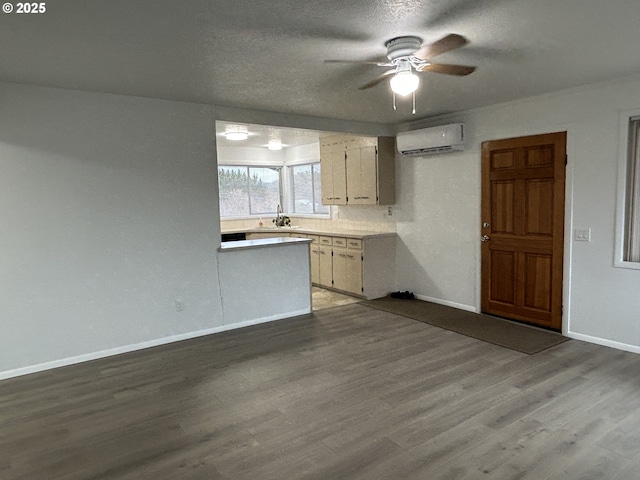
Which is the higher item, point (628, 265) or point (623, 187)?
point (623, 187)

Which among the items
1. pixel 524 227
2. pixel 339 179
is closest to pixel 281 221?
pixel 339 179

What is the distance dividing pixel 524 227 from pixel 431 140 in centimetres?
158

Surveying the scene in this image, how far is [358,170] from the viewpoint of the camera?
6.33m

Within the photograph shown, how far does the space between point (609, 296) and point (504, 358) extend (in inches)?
49.2

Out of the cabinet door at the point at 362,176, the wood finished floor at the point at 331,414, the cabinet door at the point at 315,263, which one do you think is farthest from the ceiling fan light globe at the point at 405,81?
the cabinet door at the point at 315,263

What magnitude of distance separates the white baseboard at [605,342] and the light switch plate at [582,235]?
3.15ft

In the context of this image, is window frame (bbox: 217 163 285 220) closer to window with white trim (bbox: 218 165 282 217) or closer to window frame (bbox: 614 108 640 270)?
window with white trim (bbox: 218 165 282 217)

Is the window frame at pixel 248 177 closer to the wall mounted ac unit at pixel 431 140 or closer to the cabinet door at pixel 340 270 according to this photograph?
the cabinet door at pixel 340 270

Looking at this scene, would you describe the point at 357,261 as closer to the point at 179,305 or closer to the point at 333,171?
the point at 333,171

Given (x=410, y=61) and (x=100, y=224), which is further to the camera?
(x=100, y=224)

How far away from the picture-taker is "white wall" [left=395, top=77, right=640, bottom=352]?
3881 mm

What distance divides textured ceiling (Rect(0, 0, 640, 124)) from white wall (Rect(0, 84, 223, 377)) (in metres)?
0.30

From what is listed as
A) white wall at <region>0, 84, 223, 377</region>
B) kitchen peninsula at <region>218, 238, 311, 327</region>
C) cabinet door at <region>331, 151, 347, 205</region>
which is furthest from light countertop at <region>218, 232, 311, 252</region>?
cabinet door at <region>331, 151, 347, 205</region>

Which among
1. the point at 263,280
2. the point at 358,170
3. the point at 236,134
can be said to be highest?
the point at 236,134
